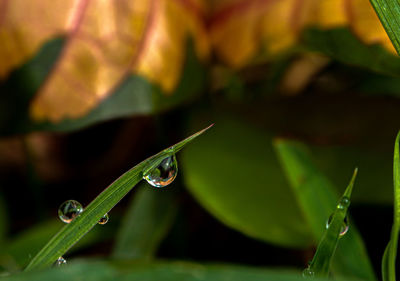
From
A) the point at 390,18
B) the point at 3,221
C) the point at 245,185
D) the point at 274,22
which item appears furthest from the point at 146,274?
the point at 3,221

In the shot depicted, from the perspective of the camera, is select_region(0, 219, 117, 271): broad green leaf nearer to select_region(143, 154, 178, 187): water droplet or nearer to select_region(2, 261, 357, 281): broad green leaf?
select_region(143, 154, 178, 187): water droplet

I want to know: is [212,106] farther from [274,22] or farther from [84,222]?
[84,222]

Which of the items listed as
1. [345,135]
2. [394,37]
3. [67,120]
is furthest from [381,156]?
[67,120]

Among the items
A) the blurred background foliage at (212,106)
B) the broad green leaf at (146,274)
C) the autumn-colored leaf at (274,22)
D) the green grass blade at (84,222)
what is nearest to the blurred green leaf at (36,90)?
the blurred background foliage at (212,106)

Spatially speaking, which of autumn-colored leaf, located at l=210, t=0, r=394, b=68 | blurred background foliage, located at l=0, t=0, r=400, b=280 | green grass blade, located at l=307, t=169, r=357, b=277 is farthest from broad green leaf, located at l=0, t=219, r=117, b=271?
green grass blade, located at l=307, t=169, r=357, b=277

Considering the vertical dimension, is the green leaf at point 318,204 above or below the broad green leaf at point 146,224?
below

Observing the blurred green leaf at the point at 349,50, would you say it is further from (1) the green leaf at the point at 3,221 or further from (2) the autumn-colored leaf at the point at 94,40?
(1) the green leaf at the point at 3,221
